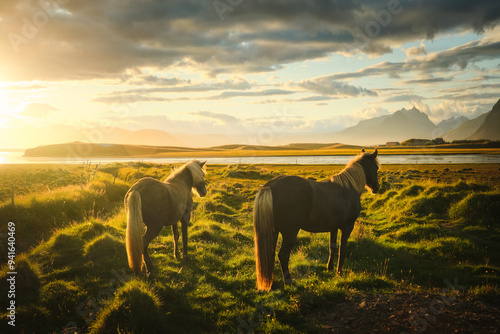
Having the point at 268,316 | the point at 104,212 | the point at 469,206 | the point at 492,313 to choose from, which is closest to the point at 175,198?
the point at 268,316

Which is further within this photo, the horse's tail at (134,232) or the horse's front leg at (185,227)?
the horse's front leg at (185,227)

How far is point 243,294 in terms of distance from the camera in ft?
22.0

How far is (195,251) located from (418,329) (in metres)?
7.14

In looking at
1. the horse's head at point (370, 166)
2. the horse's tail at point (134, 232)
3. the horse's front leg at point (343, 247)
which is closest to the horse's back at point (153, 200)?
the horse's tail at point (134, 232)

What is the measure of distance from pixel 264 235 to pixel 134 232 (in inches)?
129

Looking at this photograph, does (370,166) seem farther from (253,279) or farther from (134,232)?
(134,232)

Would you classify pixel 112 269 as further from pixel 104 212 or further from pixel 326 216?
pixel 104 212

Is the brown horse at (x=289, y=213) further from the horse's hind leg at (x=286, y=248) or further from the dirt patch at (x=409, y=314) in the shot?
the dirt patch at (x=409, y=314)

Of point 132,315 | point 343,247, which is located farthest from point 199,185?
point 343,247

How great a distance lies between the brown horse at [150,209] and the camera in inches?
261

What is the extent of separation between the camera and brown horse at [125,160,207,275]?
21.8 ft

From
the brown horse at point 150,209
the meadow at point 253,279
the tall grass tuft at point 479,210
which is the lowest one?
the meadow at point 253,279

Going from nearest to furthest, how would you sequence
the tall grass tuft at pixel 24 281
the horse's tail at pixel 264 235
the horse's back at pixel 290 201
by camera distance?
the tall grass tuft at pixel 24 281, the horse's tail at pixel 264 235, the horse's back at pixel 290 201

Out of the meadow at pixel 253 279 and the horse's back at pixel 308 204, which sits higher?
the horse's back at pixel 308 204
